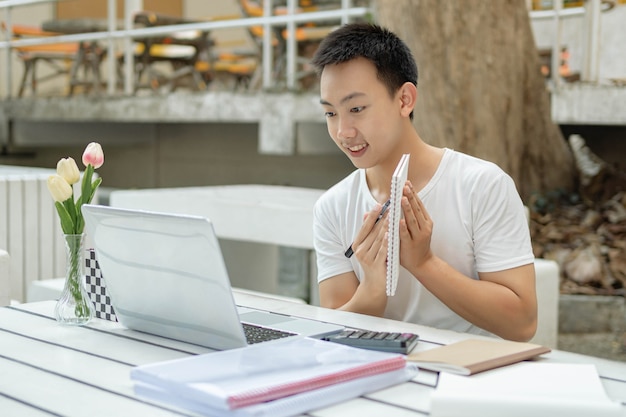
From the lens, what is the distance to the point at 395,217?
1.69 m

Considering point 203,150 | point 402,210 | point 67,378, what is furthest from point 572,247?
point 203,150

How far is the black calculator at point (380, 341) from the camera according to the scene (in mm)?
1558

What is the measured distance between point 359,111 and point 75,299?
679mm

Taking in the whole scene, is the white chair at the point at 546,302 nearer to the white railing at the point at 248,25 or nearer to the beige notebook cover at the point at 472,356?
the beige notebook cover at the point at 472,356

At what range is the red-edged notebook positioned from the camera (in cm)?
123

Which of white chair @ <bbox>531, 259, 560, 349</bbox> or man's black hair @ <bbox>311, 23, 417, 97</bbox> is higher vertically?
man's black hair @ <bbox>311, 23, 417, 97</bbox>

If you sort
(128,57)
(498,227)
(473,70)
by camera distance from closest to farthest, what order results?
(498,227)
(473,70)
(128,57)

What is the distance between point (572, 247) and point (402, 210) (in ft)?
10.1

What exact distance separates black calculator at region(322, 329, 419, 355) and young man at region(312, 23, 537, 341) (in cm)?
31

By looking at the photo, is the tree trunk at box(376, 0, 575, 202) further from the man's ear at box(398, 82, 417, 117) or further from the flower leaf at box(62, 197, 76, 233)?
the flower leaf at box(62, 197, 76, 233)

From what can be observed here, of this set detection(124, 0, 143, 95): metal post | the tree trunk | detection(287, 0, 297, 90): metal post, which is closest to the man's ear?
the tree trunk

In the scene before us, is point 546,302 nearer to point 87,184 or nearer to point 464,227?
point 464,227

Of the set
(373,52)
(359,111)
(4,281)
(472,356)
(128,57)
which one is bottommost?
(4,281)

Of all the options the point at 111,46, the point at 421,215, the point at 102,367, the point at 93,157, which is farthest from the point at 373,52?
the point at 111,46
